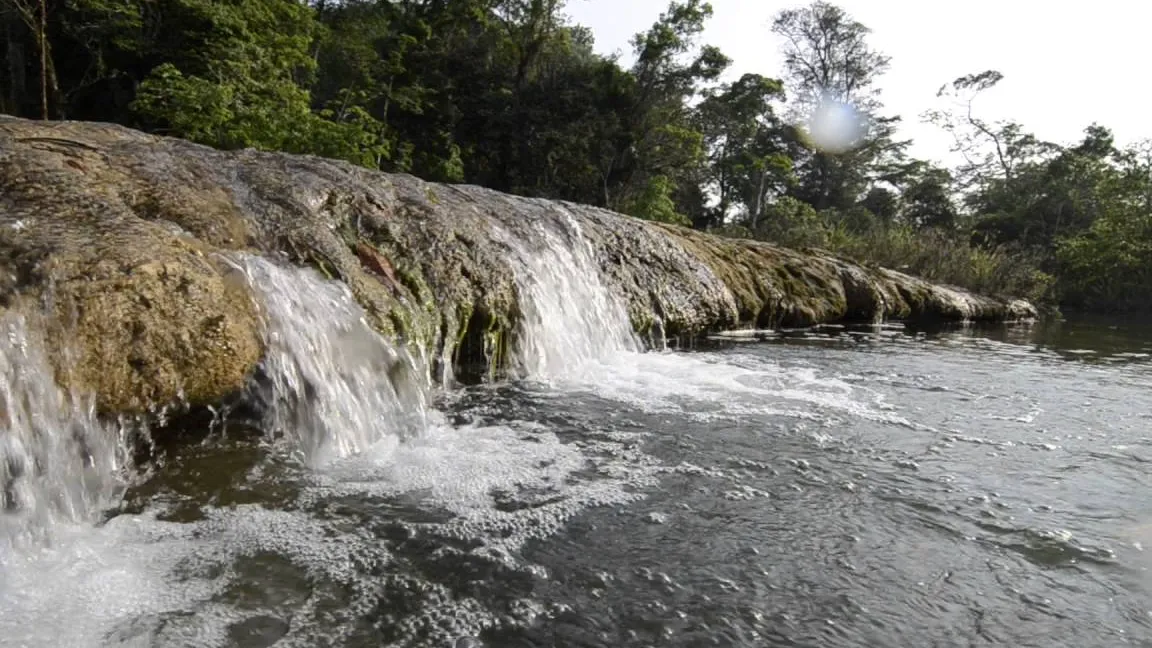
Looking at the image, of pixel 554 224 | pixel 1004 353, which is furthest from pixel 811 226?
pixel 554 224

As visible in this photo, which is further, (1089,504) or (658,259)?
(658,259)

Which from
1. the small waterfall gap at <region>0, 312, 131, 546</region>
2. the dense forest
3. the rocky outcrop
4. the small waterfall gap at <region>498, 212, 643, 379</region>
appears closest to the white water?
the small waterfall gap at <region>0, 312, 131, 546</region>

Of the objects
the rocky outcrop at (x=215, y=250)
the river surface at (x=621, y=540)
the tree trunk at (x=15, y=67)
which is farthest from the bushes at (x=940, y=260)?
the tree trunk at (x=15, y=67)

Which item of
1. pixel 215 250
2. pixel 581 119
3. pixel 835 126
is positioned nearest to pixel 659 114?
pixel 581 119

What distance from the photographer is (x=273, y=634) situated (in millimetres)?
1558

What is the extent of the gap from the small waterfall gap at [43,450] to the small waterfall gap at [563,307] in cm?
269

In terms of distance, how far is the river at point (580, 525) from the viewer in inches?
65.1

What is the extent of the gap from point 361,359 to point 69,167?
1.71m

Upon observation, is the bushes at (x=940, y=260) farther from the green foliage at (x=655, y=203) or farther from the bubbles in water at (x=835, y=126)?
the bubbles in water at (x=835, y=126)

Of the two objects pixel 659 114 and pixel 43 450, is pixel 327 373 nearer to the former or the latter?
pixel 43 450

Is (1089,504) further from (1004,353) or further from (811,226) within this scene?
(811,226)

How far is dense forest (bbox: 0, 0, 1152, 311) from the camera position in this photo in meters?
10.7

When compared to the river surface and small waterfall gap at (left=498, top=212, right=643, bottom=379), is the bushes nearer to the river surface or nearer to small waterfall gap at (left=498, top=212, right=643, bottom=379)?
small waterfall gap at (left=498, top=212, right=643, bottom=379)

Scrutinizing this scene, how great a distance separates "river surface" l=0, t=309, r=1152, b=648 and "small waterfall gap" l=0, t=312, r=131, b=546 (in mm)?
74
